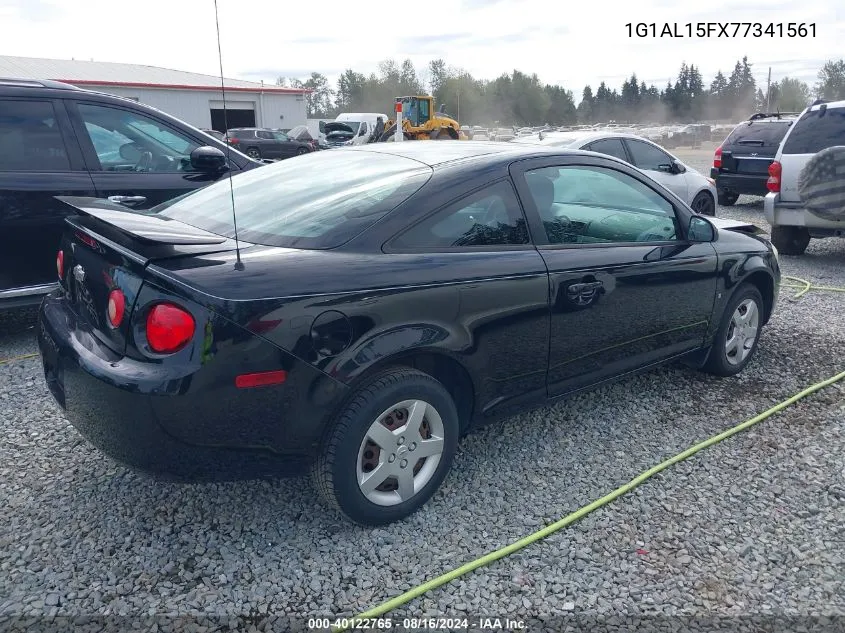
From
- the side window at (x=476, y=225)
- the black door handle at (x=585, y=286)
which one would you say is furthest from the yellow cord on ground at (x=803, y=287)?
the side window at (x=476, y=225)

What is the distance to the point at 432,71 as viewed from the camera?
77.8m

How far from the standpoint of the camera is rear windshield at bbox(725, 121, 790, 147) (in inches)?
453

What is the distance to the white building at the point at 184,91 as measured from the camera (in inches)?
1492

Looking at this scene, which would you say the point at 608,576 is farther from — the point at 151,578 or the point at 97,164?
the point at 97,164

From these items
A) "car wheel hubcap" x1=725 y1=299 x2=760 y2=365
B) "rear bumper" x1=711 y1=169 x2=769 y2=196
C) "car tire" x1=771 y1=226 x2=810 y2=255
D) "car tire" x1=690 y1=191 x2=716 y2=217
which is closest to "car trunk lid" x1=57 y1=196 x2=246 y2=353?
"car wheel hubcap" x1=725 y1=299 x2=760 y2=365

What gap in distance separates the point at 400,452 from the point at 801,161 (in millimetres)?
6727

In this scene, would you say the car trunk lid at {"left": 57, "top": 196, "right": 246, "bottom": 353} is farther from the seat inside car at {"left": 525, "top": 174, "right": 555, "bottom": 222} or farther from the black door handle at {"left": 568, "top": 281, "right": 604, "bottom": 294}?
the black door handle at {"left": 568, "top": 281, "right": 604, "bottom": 294}

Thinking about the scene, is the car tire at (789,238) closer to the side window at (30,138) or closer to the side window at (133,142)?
the side window at (133,142)

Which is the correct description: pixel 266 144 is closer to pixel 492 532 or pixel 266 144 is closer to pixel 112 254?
pixel 112 254

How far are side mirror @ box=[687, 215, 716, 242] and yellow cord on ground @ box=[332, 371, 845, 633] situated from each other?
102cm

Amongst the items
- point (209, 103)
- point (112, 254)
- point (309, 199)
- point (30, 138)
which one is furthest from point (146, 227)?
point (209, 103)

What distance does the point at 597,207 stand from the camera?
377cm

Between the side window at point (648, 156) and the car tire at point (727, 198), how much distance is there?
167 inches

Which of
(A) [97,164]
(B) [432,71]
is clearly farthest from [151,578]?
(B) [432,71]
